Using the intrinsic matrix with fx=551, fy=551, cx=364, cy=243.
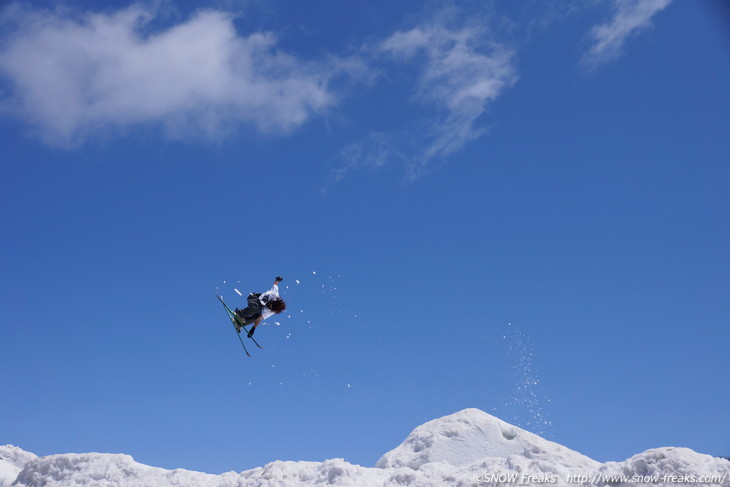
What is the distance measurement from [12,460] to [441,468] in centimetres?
1871

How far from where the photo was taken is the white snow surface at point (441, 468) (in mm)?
14267

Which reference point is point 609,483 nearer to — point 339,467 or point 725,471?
point 725,471

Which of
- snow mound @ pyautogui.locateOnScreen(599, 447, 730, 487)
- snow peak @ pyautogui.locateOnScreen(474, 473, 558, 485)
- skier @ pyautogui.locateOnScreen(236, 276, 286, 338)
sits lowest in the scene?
snow peak @ pyautogui.locateOnScreen(474, 473, 558, 485)

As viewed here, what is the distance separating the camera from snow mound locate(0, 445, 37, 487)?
21681mm

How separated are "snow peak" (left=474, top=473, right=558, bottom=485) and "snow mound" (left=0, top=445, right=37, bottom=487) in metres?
17.9

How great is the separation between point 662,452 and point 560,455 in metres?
8.96

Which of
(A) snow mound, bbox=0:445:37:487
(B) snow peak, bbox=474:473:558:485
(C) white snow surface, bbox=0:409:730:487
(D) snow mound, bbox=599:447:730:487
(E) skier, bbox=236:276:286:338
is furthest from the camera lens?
(E) skier, bbox=236:276:286:338

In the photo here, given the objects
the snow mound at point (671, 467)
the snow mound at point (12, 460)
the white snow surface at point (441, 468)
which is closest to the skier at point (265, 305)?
the white snow surface at point (441, 468)

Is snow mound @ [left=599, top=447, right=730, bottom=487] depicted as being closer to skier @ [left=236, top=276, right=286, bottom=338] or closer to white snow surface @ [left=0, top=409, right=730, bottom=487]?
white snow surface @ [left=0, top=409, right=730, bottom=487]

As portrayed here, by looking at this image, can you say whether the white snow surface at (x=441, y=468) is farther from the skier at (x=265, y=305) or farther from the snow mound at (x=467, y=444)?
the skier at (x=265, y=305)

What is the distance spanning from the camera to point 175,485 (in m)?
18.3

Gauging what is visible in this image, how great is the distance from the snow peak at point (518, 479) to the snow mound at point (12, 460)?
17919 millimetres

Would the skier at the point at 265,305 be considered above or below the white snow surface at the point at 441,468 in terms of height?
above

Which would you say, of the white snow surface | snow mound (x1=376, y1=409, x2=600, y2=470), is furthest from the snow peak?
snow mound (x1=376, y1=409, x2=600, y2=470)
